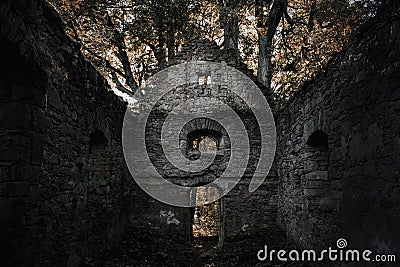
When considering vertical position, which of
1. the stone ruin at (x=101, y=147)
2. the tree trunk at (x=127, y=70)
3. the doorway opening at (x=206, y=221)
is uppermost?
the tree trunk at (x=127, y=70)

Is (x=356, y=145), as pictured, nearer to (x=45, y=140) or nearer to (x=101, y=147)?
(x=45, y=140)

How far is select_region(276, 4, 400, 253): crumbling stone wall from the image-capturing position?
3146 millimetres

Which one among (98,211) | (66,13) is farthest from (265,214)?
(66,13)

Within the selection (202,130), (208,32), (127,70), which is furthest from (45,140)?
(208,32)

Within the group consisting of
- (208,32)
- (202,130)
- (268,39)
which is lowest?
→ (202,130)

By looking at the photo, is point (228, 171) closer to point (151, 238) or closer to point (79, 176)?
point (151, 238)

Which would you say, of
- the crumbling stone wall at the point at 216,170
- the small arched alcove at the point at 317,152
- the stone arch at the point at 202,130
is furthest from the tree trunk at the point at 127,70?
the small arched alcove at the point at 317,152

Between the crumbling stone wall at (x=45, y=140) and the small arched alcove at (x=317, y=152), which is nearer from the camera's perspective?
the crumbling stone wall at (x=45, y=140)

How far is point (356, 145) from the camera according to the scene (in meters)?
3.91

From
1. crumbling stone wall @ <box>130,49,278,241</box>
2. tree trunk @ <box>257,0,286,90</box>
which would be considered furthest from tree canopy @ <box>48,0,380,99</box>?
crumbling stone wall @ <box>130,49,278,241</box>

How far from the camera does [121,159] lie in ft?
25.7

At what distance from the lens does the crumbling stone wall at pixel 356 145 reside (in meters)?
A: 3.15

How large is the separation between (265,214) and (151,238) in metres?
3.17

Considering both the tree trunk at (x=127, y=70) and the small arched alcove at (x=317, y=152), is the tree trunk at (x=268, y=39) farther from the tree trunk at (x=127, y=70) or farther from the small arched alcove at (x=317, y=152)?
the small arched alcove at (x=317, y=152)
